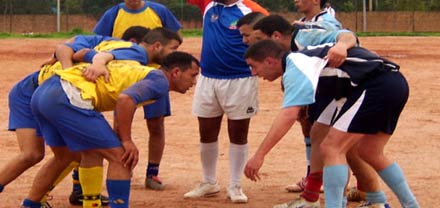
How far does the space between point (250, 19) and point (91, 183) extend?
206 centimetres

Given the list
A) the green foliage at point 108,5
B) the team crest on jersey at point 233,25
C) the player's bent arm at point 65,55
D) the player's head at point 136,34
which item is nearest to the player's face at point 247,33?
the team crest on jersey at point 233,25

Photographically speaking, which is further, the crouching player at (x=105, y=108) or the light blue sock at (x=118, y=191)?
the light blue sock at (x=118, y=191)

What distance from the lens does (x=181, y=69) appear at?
6.93 meters

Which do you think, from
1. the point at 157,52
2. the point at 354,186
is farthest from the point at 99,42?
the point at 354,186

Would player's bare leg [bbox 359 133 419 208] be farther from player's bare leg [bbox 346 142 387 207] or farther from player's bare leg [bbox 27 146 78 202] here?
player's bare leg [bbox 27 146 78 202]

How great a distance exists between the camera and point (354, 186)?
8.62 metres

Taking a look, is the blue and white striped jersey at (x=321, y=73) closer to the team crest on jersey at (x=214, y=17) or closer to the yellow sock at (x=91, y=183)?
the yellow sock at (x=91, y=183)

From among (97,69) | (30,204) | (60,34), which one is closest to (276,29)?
(97,69)

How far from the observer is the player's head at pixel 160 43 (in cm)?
725

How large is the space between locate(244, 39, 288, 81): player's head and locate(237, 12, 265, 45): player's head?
2.87 feet

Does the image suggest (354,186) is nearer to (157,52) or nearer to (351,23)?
(157,52)

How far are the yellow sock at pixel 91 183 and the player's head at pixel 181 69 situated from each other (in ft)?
2.93

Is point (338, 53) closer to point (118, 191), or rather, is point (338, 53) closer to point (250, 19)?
Answer: point (250, 19)

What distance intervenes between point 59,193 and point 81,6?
4136cm
